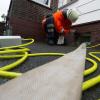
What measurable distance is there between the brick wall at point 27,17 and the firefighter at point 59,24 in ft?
2.22

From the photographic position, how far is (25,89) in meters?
0.48

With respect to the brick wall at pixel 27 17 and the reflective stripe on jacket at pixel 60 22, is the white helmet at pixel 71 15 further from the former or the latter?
the brick wall at pixel 27 17

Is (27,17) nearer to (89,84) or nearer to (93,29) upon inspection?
(93,29)

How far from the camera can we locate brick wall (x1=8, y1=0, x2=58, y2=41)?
4.40 metres

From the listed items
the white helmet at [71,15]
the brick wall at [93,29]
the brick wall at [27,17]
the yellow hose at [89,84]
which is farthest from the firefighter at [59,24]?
the yellow hose at [89,84]

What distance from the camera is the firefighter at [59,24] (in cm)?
372

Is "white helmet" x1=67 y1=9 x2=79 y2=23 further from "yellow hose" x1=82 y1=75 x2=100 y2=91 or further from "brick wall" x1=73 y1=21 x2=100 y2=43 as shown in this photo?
"yellow hose" x1=82 y1=75 x2=100 y2=91

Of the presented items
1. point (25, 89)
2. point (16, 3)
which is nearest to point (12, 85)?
point (25, 89)

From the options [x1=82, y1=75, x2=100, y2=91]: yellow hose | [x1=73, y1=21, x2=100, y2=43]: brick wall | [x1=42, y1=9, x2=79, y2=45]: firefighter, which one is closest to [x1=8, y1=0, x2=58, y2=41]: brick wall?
[x1=42, y1=9, x2=79, y2=45]: firefighter

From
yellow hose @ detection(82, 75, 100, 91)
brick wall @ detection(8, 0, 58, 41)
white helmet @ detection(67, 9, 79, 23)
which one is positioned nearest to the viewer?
yellow hose @ detection(82, 75, 100, 91)

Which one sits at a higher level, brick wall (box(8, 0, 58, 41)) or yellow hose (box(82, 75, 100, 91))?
brick wall (box(8, 0, 58, 41))

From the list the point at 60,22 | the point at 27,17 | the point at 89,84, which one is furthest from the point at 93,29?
the point at 89,84

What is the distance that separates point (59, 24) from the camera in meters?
3.72

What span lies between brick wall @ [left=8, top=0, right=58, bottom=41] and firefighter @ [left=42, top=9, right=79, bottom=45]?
2.22 feet
